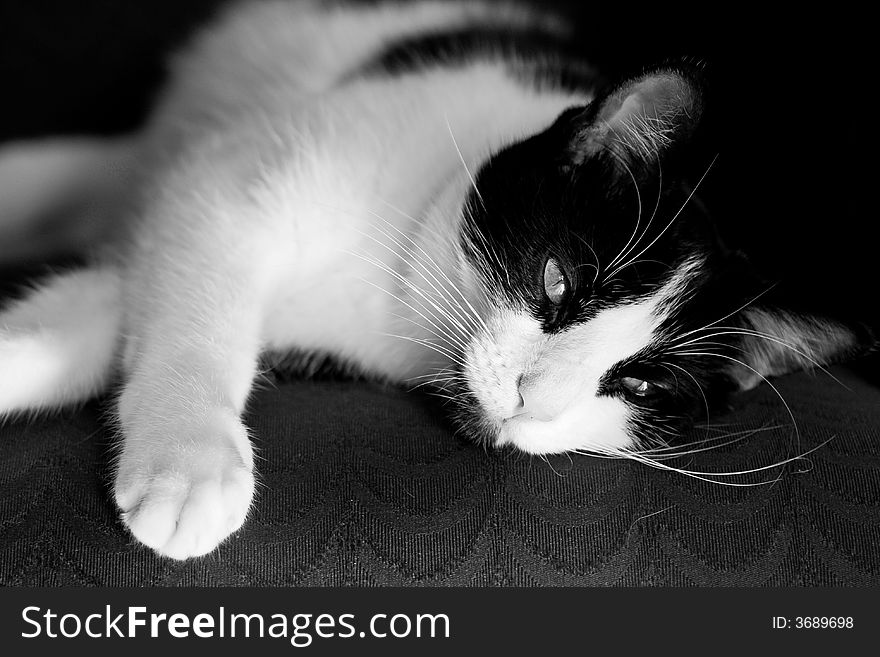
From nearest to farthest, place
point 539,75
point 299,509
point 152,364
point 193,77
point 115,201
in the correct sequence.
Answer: point 299,509 < point 152,364 < point 539,75 < point 115,201 < point 193,77

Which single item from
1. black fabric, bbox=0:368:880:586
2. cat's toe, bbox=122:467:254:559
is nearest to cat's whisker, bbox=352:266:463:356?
black fabric, bbox=0:368:880:586

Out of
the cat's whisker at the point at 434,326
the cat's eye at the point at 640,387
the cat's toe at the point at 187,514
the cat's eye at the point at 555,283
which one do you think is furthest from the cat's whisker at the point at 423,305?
the cat's toe at the point at 187,514

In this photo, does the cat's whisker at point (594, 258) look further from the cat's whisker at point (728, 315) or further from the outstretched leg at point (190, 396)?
the outstretched leg at point (190, 396)

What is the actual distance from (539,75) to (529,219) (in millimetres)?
461

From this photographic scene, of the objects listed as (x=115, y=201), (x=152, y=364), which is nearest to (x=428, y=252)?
(x=152, y=364)

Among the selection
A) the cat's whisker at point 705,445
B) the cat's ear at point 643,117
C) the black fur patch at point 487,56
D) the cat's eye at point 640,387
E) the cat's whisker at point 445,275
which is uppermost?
the cat's ear at point 643,117

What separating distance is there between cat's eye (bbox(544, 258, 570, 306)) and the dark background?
287mm

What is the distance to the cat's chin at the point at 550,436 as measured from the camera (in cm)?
90

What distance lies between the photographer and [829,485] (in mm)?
877

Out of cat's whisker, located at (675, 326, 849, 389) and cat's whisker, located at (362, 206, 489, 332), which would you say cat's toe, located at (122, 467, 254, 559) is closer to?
cat's whisker, located at (362, 206, 489, 332)

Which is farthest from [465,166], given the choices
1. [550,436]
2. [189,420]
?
[189,420]

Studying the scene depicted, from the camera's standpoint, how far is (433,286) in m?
1.00

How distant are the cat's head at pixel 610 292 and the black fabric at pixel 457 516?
0.09 m

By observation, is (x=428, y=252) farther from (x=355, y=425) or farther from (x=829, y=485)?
(x=829, y=485)
